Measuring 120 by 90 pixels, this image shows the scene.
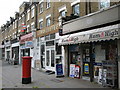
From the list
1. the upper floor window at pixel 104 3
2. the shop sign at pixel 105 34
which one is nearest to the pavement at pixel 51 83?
the shop sign at pixel 105 34

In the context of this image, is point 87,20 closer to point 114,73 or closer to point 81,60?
point 81,60

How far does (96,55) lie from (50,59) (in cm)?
717

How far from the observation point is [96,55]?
10.3m

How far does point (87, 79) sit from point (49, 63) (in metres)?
6.49

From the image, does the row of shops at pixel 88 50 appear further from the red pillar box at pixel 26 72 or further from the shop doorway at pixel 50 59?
the red pillar box at pixel 26 72

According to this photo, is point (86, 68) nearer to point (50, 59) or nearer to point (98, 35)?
point (98, 35)

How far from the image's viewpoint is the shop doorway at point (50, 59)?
16125 millimetres

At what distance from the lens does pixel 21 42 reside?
26.4 metres

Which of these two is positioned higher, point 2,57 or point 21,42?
point 21,42

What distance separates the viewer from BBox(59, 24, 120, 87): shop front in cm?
855

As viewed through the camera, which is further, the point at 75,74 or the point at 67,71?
the point at 67,71

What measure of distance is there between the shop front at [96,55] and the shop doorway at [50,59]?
9.97 ft

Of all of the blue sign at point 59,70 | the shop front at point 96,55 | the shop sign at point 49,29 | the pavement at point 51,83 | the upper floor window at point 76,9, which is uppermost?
the upper floor window at point 76,9

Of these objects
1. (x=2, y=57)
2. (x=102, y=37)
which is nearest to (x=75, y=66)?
(x=102, y=37)
